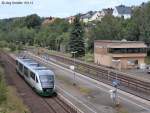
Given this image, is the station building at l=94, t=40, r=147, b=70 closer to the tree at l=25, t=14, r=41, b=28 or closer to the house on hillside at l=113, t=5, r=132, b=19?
the house on hillside at l=113, t=5, r=132, b=19

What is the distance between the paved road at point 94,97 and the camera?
33044 mm

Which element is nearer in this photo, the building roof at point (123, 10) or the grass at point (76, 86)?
the grass at point (76, 86)

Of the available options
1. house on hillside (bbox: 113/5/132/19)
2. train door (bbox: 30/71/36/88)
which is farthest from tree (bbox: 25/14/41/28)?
train door (bbox: 30/71/36/88)

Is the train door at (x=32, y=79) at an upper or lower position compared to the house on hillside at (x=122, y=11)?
A: lower

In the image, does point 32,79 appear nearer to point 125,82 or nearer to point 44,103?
point 44,103

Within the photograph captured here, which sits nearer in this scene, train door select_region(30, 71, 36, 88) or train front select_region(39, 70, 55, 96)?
train front select_region(39, 70, 55, 96)

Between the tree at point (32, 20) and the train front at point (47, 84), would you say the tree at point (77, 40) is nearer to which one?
the train front at point (47, 84)

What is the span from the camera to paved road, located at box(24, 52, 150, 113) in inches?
1301

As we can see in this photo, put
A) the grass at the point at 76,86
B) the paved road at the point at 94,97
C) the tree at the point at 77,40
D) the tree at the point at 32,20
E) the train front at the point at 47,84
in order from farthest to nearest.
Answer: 1. the tree at the point at 32,20
2. the tree at the point at 77,40
3. the grass at the point at 76,86
4. the train front at the point at 47,84
5. the paved road at the point at 94,97

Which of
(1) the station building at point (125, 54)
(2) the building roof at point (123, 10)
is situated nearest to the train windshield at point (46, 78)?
(1) the station building at point (125, 54)

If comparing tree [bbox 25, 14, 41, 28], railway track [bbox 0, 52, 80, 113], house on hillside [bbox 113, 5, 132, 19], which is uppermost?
house on hillside [bbox 113, 5, 132, 19]

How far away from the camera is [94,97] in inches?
1538

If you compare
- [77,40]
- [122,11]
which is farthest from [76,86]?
[122,11]

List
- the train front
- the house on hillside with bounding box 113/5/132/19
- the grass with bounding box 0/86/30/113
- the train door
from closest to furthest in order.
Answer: the grass with bounding box 0/86/30/113
the train front
the train door
the house on hillside with bounding box 113/5/132/19
